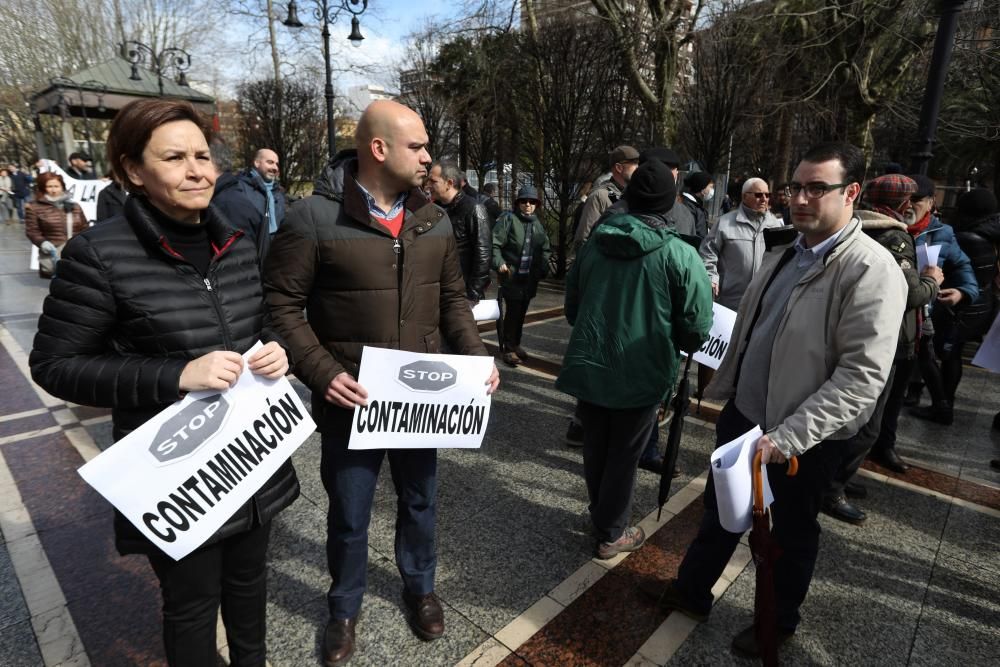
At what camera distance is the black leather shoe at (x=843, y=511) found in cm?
331

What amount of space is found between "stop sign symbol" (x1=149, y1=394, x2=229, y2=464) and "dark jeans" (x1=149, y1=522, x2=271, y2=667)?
32 cm

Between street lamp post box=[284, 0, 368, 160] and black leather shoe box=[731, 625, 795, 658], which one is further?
street lamp post box=[284, 0, 368, 160]

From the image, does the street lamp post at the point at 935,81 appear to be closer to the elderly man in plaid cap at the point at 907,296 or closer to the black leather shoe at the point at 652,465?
the elderly man in plaid cap at the point at 907,296

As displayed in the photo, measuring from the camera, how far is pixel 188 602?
1.65m

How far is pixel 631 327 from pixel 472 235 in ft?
8.53

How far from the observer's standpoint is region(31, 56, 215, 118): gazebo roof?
50.4 ft

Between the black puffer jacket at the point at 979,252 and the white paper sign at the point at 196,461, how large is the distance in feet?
16.7

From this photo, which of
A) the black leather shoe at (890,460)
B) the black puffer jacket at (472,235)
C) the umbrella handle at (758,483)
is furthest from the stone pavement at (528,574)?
the black puffer jacket at (472,235)

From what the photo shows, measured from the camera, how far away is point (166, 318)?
60.5 inches

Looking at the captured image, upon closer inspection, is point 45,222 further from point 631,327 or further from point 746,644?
point 746,644

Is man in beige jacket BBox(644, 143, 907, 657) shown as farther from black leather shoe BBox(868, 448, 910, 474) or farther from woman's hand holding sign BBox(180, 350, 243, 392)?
black leather shoe BBox(868, 448, 910, 474)

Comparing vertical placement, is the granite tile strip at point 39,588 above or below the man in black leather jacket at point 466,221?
below

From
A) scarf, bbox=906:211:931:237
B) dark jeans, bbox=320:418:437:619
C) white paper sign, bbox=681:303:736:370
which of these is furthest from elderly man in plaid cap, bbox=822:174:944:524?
dark jeans, bbox=320:418:437:619

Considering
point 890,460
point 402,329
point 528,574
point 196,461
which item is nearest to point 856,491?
point 890,460
